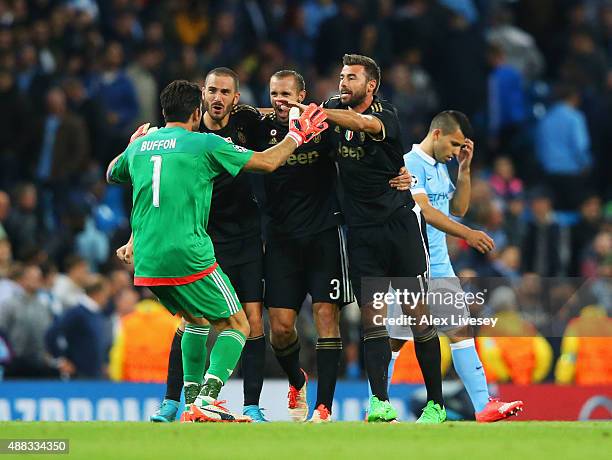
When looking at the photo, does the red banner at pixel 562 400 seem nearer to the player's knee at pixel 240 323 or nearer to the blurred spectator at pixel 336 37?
the player's knee at pixel 240 323

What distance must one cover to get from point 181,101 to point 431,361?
262cm

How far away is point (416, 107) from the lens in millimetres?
20656

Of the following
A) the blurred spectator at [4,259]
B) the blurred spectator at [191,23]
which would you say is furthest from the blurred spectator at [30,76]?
the blurred spectator at [191,23]

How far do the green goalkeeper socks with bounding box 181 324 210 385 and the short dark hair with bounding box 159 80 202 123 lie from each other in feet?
4.68

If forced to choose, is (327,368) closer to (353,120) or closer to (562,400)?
(353,120)

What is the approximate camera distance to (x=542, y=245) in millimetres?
19484

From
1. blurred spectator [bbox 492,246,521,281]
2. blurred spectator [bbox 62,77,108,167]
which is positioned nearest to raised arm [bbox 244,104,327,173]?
blurred spectator [bbox 492,246,521,281]

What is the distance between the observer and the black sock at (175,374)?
10734mm

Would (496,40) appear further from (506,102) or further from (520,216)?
(520,216)

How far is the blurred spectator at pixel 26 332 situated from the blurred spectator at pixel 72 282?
0.67m

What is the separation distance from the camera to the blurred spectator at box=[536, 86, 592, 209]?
20828mm

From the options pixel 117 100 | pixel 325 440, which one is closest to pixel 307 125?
pixel 325 440

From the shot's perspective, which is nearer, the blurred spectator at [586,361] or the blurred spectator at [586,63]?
the blurred spectator at [586,361]

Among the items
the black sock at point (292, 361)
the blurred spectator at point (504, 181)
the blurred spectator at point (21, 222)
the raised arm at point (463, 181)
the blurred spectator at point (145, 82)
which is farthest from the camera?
the blurred spectator at point (504, 181)
